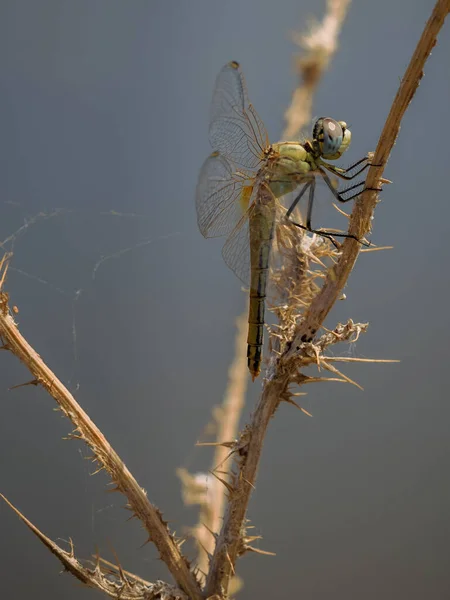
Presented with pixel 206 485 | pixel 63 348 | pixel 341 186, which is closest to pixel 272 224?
pixel 341 186

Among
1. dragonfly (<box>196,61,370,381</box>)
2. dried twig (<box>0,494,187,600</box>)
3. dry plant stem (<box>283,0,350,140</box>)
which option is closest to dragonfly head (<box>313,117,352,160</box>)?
dragonfly (<box>196,61,370,381</box>)

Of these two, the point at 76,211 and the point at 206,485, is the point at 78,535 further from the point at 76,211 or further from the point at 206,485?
the point at 76,211

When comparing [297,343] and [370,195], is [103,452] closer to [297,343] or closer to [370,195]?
[297,343]

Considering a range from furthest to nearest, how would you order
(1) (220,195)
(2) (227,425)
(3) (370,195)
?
(2) (227,425) < (1) (220,195) < (3) (370,195)

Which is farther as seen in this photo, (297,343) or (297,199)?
(297,199)

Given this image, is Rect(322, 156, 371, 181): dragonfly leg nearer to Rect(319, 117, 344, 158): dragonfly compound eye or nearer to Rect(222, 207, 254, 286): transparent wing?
Rect(319, 117, 344, 158): dragonfly compound eye

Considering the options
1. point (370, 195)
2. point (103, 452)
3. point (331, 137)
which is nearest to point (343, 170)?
point (331, 137)

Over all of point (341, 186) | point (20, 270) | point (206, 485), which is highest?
point (341, 186)

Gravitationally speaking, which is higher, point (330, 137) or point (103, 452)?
point (330, 137)
